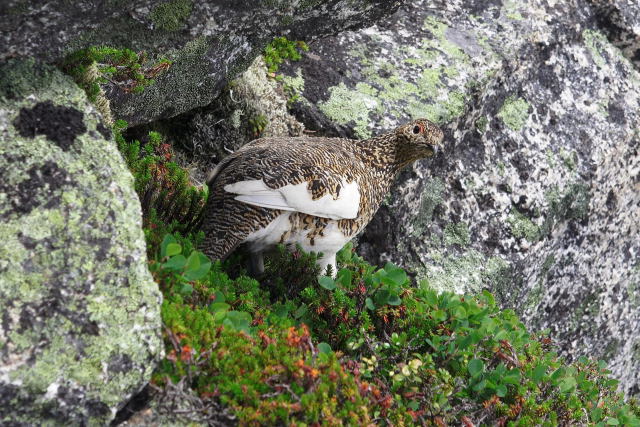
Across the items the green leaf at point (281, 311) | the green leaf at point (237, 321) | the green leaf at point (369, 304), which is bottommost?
the green leaf at point (281, 311)

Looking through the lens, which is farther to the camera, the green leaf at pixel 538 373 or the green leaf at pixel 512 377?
the green leaf at pixel 538 373

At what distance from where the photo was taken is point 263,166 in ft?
13.8

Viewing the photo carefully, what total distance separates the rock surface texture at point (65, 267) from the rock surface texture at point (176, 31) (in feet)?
0.66

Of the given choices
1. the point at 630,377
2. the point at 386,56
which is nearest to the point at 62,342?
A: the point at 386,56

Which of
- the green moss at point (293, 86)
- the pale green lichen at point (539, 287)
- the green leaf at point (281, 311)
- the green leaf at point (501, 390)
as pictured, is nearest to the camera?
the green leaf at point (501, 390)

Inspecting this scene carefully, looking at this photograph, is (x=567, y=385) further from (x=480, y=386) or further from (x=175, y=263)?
(x=175, y=263)

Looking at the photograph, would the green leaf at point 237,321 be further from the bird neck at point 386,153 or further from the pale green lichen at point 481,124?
the pale green lichen at point 481,124

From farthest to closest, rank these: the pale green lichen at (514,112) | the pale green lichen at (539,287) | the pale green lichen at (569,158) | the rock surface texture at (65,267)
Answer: the pale green lichen at (569,158), the pale green lichen at (514,112), the pale green lichen at (539,287), the rock surface texture at (65,267)

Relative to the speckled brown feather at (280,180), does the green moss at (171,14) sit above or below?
above

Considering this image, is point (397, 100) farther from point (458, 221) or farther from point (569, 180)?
point (569, 180)

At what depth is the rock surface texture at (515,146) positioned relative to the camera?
619 cm

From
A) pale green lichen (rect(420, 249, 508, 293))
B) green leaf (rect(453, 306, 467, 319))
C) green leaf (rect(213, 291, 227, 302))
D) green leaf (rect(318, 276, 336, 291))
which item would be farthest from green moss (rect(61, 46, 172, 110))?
pale green lichen (rect(420, 249, 508, 293))

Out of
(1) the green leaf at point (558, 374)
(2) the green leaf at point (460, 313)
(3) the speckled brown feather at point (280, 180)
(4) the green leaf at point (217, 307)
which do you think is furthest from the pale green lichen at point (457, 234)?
(4) the green leaf at point (217, 307)

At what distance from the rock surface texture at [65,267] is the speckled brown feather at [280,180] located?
1042 millimetres
